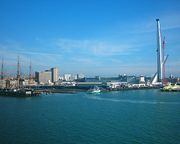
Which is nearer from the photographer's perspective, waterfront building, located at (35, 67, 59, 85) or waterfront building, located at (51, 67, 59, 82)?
waterfront building, located at (35, 67, 59, 85)

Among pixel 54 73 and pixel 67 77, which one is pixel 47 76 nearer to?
pixel 54 73

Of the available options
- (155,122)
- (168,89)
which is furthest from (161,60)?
(155,122)

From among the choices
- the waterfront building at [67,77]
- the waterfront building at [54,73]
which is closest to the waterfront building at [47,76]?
the waterfront building at [54,73]

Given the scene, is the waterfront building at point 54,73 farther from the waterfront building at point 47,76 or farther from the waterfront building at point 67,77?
the waterfront building at point 67,77

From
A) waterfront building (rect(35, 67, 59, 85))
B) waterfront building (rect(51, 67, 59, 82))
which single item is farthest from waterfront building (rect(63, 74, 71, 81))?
waterfront building (rect(35, 67, 59, 85))

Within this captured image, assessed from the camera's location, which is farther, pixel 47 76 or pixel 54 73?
pixel 54 73

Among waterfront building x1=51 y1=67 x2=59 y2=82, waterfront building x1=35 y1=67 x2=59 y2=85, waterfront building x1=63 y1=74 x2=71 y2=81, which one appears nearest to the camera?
waterfront building x1=35 y1=67 x2=59 y2=85

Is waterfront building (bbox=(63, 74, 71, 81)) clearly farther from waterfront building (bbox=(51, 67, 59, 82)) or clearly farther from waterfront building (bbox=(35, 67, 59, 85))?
waterfront building (bbox=(35, 67, 59, 85))

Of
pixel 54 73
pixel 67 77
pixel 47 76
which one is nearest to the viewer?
pixel 47 76

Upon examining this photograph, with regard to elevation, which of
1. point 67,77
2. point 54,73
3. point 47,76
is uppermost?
point 54,73

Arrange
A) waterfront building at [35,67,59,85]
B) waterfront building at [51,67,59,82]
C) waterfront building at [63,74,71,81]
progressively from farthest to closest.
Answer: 1. waterfront building at [63,74,71,81]
2. waterfront building at [51,67,59,82]
3. waterfront building at [35,67,59,85]

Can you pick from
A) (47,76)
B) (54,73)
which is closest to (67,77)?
(54,73)

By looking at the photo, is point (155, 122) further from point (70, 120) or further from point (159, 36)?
point (159, 36)
